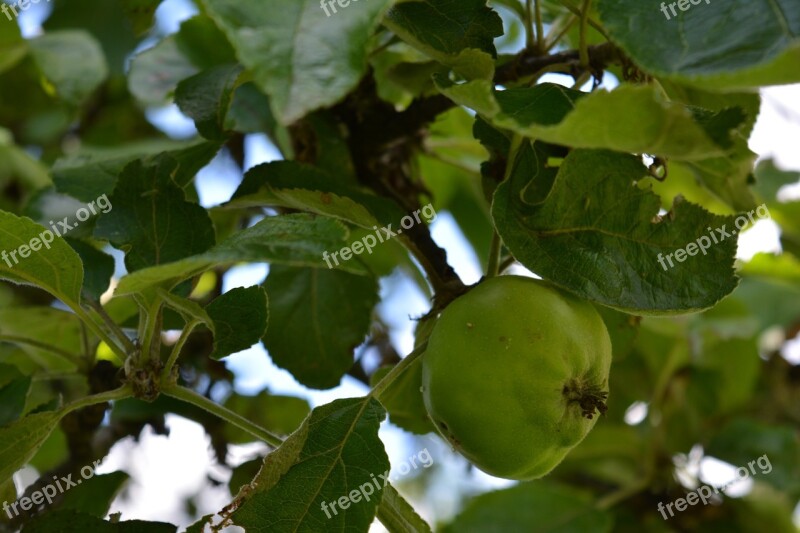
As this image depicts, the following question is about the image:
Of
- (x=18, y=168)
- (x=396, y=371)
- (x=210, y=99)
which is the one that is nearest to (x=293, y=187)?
→ (x=210, y=99)

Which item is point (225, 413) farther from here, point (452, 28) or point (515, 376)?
point (452, 28)

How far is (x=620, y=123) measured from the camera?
1.89ft

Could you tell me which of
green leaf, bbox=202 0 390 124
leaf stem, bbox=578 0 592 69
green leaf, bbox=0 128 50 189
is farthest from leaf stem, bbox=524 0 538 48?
green leaf, bbox=0 128 50 189

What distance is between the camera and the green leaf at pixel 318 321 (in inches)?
44.4

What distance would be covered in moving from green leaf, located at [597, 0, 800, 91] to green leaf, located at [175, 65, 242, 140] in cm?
39

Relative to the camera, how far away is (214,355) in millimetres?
833

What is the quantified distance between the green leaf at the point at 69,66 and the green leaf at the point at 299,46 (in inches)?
34.5

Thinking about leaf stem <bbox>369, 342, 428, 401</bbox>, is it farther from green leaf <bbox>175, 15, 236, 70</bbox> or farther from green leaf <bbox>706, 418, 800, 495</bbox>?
green leaf <bbox>706, 418, 800, 495</bbox>

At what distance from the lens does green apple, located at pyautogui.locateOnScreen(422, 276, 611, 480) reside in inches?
28.9

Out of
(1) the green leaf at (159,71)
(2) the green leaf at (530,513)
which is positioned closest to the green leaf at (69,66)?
(1) the green leaf at (159,71)

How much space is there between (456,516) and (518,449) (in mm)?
835

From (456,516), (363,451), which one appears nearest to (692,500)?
(456,516)

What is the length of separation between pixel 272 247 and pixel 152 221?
272 millimetres

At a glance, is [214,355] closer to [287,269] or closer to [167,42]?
[287,269]
